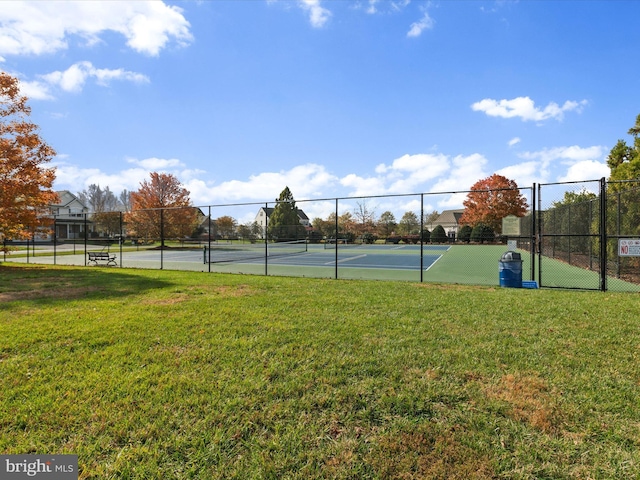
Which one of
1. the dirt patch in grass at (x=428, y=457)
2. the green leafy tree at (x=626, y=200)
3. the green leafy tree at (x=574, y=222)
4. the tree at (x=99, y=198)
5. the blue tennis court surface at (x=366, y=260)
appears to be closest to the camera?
the dirt patch in grass at (x=428, y=457)

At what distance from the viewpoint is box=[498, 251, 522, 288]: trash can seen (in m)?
8.80

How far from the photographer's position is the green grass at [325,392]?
7.05 feet

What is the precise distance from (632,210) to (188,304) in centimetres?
1317

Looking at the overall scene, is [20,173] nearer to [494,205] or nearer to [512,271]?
[512,271]

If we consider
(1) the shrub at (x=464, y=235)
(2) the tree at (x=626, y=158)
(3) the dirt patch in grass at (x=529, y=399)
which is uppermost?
(2) the tree at (x=626, y=158)

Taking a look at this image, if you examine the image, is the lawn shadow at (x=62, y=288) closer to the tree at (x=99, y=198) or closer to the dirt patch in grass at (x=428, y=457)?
the dirt patch in grass at (x=428, y=457)

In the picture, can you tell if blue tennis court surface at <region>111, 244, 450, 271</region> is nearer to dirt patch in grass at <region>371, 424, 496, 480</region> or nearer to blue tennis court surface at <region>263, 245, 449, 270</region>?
blue tennis court surface at <region>263, 245, 449, 270</region>

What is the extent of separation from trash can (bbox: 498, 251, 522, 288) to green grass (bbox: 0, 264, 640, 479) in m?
2.91

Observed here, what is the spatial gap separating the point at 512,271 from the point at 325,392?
779cm

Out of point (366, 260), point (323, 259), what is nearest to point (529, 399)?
point (366, 260)

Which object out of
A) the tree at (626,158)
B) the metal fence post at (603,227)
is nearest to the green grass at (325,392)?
the metal fence post at (603,227)

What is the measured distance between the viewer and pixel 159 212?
33250 millimetres

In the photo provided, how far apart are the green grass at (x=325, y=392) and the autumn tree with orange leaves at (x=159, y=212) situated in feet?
91.2

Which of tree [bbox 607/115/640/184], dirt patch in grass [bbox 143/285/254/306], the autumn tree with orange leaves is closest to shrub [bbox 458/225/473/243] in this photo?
tree [bbox 607/115/640/184]
